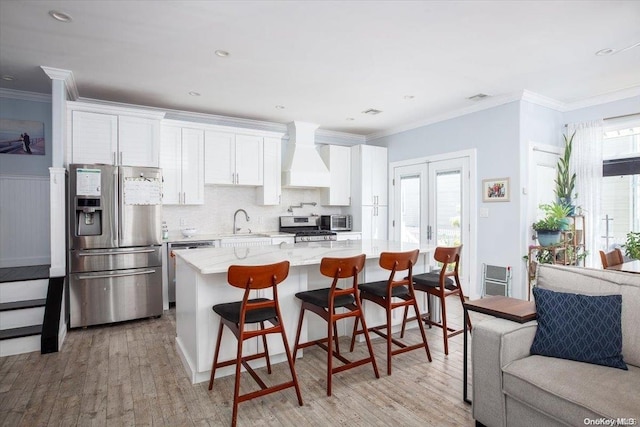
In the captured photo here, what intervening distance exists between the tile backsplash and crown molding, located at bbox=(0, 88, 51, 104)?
196 centimetres

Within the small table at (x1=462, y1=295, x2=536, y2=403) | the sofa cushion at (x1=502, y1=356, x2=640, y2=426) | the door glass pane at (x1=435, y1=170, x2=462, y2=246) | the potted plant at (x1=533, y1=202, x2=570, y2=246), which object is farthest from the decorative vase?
the sofa cushion at (x1=502, y1=356, x2=640, y2=426)

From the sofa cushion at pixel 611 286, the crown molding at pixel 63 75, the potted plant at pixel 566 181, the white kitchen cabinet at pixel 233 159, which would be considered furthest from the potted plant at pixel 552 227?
the crown molding at pixel 63 75

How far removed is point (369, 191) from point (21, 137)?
5.05 m

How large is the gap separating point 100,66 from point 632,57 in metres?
5.34

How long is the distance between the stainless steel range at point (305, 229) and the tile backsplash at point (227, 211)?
0.54 feet

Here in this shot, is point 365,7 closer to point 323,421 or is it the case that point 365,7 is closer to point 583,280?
point 583,280

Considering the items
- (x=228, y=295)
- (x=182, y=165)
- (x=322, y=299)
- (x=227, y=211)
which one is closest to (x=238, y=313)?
(x=228, y=295)

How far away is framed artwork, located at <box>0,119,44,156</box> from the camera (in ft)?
14.0

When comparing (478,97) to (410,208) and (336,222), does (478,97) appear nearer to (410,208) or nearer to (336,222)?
(410,208)

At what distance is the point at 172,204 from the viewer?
4969mm

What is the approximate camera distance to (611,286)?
2.00 m

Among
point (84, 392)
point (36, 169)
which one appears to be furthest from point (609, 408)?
point (36, 169)

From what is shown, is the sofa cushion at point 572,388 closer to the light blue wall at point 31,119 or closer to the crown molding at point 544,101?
the crown molding at point 544,101

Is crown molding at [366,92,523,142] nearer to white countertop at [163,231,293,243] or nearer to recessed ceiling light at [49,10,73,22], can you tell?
white countertop at [163,231,293,243]
